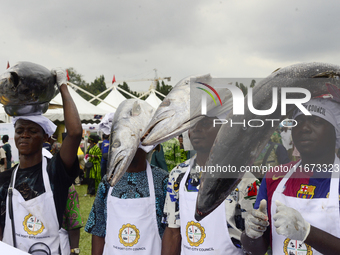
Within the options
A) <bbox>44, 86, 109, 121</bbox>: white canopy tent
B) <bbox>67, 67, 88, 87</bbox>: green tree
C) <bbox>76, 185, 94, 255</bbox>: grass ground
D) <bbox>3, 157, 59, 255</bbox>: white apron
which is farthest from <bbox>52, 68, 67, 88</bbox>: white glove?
<bbox>67, 67, 88, 87</bbox>: green tree

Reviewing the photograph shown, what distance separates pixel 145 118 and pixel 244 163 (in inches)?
48.9

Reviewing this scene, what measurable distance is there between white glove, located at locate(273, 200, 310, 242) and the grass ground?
400 cm

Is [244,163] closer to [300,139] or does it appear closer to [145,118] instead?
[300,139]

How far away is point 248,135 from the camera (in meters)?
0.97

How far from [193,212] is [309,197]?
2.22ft

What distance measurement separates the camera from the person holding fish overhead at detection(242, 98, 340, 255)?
128 cm

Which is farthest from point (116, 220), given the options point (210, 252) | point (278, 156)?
point (278, 156)

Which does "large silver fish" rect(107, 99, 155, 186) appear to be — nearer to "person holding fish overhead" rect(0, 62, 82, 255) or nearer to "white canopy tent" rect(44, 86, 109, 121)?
"person holding fish overhead" rect(0, 62, 82, 255)

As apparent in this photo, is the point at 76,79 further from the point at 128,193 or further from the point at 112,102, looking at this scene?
the point at 128,193

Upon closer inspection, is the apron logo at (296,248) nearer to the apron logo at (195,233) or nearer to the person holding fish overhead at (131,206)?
the apron logo at (195,233)

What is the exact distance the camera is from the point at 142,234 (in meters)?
2.18

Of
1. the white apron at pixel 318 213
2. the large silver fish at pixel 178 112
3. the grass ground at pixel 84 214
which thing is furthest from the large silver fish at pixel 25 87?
the grass ground at pixel 84 214

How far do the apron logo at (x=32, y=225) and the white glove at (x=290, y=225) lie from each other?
64.3 inches

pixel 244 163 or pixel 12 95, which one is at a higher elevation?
pixel 12 95
